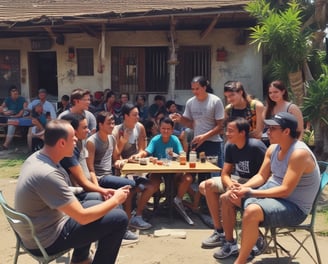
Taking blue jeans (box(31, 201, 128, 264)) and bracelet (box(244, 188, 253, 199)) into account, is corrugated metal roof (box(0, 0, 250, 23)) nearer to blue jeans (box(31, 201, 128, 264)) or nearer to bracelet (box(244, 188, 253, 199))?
bracelet (box(244, 188, 253, 199))

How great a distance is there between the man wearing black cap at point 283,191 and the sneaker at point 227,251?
1.82 feet

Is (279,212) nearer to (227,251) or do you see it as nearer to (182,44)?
(227,251)

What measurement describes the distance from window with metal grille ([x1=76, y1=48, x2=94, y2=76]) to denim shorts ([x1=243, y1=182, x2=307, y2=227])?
8348 millimetres

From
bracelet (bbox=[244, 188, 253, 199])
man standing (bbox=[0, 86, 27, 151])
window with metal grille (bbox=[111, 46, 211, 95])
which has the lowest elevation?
bracelet (bbox=[244, 188, 253, 199])

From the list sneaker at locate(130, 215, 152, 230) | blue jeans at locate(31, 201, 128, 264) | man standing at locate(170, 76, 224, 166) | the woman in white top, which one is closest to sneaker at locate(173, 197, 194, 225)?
sneaker at locate(130, 215, 152, 230)

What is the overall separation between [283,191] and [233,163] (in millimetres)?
996

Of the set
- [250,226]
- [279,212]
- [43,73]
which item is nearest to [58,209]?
[250,226]

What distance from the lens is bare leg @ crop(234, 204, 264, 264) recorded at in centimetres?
336

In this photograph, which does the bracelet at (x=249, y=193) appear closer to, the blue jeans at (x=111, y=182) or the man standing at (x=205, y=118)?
the blue jeans at (x=111, y=182)

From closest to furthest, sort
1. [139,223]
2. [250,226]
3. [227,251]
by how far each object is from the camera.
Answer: [250,226]
[227,251]
[139,223]

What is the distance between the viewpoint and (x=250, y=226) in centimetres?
337

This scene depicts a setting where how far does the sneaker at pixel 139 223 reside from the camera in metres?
4.85

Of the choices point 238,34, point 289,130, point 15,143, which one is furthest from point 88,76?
point 289,130

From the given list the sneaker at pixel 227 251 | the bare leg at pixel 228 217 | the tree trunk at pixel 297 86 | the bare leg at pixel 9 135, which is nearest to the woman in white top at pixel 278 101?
the bare leg at pixel 228 217
